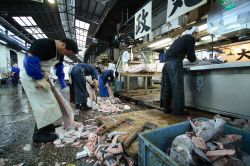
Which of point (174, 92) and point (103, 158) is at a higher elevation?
point (174, 92)

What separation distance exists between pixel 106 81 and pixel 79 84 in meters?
2.22

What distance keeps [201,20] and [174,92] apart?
2262mm

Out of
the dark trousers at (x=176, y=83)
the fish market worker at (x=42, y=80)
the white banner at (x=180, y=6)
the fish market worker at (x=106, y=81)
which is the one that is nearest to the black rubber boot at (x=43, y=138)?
the fish market worker at (x=42, y=80)

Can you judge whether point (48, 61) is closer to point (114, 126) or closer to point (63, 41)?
point (63, 41)

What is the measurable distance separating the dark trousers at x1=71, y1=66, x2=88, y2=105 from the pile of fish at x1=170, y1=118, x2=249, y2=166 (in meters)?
3.94

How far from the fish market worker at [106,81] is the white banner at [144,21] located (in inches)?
90.9

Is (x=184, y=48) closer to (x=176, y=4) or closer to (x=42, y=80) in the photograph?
(x=176, y=4)

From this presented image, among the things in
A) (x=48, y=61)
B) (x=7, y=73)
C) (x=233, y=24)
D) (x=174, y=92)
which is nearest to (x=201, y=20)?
(x=233, y=24)

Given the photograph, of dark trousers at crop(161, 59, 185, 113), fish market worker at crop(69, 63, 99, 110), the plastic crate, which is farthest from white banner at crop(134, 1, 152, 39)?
the plastic crate

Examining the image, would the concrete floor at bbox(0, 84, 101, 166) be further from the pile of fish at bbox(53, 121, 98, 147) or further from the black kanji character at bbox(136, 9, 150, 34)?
the black kanji character at bbox(136, 9, 150, 34)

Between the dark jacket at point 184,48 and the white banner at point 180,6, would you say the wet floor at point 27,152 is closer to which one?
the dark jacket at point 184,48

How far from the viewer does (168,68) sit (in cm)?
365

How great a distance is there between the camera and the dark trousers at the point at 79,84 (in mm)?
4984

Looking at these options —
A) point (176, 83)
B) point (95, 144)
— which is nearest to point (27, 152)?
point (95, 144)
